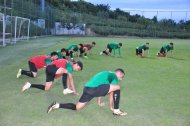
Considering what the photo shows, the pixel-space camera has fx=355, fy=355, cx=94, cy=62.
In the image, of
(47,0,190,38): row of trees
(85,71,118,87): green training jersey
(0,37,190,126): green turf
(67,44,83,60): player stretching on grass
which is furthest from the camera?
(47,0,190,38): row of trees

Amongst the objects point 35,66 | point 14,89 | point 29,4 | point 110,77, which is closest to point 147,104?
point 110,77

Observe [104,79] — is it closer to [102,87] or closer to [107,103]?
[102,87]

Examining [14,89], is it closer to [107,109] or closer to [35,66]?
[35,66]

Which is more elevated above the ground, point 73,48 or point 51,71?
point 73,48

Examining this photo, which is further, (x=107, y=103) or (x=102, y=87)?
(x=107, y=103)

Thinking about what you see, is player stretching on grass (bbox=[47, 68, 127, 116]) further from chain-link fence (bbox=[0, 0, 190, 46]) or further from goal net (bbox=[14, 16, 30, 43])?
chain-link fence (bbox=[0, 0, 190, 46])

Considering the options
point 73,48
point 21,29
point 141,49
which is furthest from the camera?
point 21,29

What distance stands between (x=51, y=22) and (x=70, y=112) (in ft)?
158

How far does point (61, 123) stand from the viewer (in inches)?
280

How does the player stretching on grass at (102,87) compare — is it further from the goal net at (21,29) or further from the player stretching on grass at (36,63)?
the goal net at (21,29)

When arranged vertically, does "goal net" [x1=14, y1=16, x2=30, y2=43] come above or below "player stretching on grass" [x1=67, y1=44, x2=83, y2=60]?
above

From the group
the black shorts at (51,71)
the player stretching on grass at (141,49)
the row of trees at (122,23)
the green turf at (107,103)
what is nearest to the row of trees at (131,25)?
the row of trees at (122,23)

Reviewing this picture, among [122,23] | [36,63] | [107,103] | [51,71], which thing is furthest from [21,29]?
[122,23]

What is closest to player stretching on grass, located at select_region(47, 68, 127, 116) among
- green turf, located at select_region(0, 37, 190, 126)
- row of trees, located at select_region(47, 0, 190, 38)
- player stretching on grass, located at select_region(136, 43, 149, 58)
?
green turf, located at select_region(0, 37, 190, 126)
